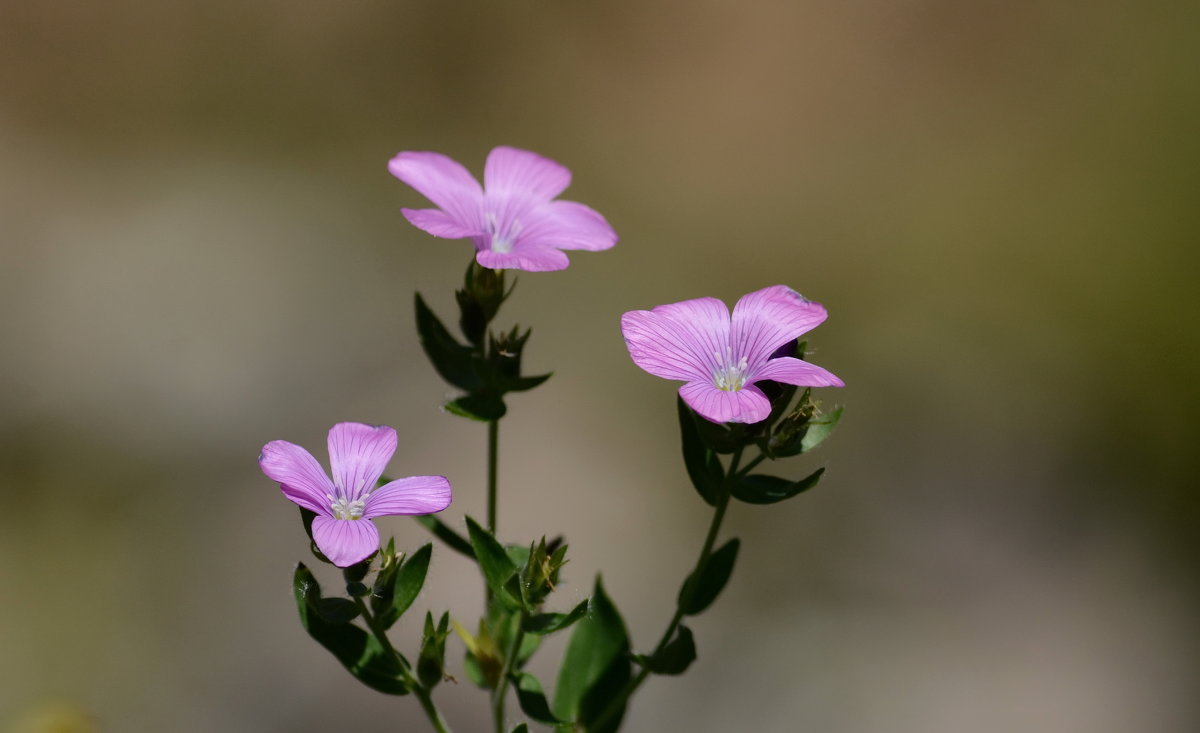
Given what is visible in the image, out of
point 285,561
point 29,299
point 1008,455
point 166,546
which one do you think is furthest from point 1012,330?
point 29,299

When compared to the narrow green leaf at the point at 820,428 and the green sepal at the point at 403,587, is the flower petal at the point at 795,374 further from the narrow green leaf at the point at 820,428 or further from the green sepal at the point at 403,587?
the green sepal at the point at 403,587

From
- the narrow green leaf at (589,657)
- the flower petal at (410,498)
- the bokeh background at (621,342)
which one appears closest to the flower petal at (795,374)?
the flower petal at (410,498)

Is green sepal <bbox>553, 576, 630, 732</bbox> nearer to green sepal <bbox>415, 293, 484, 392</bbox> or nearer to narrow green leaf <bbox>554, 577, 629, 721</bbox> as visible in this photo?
narrow green leaf <bbox>554, 577, 629, 721</bbox>

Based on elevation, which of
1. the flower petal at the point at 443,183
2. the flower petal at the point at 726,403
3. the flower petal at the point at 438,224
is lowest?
the flower petal at the point at 726,403

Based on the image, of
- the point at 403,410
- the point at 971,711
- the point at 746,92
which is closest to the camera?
the point at 971,711

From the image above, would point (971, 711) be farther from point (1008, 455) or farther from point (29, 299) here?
point (29, 299)

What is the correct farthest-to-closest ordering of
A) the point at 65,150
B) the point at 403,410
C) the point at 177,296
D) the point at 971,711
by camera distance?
the point at 65,150 → the point at 177,296 → the point at 403,410 → the point at 971,711
